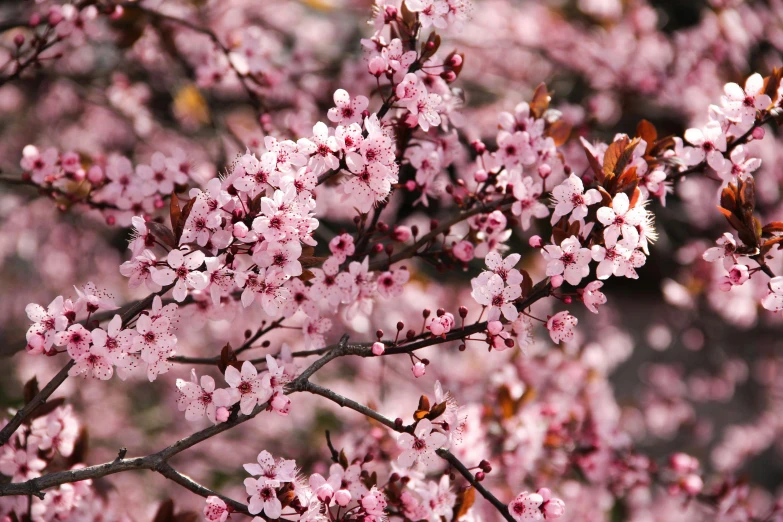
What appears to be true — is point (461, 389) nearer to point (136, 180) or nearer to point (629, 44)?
point (136, 180)

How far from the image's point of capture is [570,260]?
1.41 metres

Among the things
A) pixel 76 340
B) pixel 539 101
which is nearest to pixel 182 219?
pixel 76 340

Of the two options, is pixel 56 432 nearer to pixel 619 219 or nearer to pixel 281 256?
pixel 281 256

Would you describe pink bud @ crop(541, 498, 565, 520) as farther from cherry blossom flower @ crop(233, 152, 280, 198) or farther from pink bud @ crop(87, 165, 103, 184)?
pink bud @ crop(87, 165, 103, 184)

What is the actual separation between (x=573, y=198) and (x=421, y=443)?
59 centimetres

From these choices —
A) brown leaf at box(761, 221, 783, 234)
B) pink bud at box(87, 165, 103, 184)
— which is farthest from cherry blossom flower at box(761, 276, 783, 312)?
pink bud at box(87, 165, 103, 184)

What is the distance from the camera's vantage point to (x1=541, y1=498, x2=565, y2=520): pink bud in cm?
147

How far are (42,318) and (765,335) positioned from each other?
4.26 m

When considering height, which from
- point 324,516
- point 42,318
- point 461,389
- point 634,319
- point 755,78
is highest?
point 755,78

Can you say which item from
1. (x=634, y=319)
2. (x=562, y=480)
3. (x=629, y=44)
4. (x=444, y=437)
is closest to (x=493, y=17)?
(x=629, y=44)

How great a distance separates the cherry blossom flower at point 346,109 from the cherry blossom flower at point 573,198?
46 cm

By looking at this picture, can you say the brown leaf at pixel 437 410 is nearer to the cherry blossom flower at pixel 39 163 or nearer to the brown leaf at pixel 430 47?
the brown leaf at pixel 430 47

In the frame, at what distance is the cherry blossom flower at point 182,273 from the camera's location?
1.32m

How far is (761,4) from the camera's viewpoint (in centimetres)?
407
